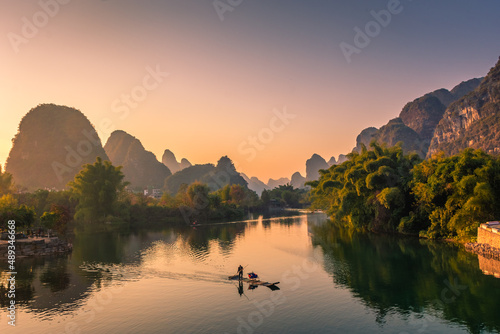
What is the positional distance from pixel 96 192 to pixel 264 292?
66004mm

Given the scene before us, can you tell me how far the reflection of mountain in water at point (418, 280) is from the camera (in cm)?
2091

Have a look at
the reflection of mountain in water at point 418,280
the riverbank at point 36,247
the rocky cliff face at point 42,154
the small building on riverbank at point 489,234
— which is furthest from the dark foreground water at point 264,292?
the rocky cliff face at point 42,154

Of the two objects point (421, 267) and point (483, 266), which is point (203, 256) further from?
point (483, 266)

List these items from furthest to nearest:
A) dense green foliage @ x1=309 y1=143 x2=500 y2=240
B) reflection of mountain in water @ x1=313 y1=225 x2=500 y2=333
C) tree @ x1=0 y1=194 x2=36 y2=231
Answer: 1. tree @ x1=0 y1=194 x2=36 y2=231
2. dense green foliage @ x1=309 y1=143 x2=500 y2=240
3. reflection of mountain in water @ x1=313 y1=225 x2=500 y2=333

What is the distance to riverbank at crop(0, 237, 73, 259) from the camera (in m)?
39.0

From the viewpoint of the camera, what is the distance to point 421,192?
47.1m

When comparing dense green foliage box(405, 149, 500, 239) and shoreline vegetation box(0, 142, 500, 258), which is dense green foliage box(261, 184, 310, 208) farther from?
dense green foliage box(405, 149, 500, 239)

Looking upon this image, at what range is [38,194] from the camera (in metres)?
84.1

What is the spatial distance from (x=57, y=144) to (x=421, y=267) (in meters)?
206

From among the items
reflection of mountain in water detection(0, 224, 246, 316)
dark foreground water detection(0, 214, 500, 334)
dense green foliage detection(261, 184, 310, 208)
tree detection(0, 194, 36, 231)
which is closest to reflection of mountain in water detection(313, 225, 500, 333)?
dark foreground water detection(0, 214, 500, 334)

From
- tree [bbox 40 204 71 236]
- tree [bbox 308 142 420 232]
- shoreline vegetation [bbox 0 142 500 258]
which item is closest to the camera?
shoreline vegetation [bbox 0 142 500 258]

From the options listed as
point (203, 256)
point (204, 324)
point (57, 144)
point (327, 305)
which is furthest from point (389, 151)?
point (57, 144)

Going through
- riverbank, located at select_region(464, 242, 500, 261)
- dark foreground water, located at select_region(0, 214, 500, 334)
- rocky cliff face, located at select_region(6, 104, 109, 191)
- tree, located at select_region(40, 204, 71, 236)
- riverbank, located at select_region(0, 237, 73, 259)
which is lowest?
dark foreground water, located at select_region(0, 214, 500, 334)

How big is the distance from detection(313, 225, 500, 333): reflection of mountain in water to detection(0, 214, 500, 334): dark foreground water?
8cm
